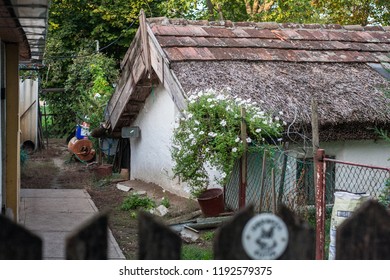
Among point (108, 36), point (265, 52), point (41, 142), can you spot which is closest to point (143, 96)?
point (265, 52)

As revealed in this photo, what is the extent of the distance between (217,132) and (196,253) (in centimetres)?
188

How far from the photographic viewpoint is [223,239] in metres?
1.65

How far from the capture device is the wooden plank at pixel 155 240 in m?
1.63

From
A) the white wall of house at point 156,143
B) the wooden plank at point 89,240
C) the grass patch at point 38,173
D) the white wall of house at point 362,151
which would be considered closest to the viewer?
the wooden plank at point 89,240

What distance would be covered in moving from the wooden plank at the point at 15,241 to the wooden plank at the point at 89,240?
91mm

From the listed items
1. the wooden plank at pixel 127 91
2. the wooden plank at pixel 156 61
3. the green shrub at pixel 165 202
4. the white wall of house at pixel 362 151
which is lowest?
the green shrub at pixel 165 202

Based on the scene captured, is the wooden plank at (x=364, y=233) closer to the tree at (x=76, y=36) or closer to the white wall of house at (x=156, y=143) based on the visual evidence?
the white wall of house at (x=156, y=143)

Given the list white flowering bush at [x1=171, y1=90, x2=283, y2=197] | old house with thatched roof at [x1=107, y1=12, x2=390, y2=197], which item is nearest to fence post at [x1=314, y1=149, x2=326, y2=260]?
white flowering bush at [x1=171, y1=90, x2=283, y2=197]

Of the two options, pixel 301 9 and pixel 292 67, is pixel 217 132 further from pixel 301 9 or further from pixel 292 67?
pixel 301 9

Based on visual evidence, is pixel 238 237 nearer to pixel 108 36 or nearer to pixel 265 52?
pixel 265 52

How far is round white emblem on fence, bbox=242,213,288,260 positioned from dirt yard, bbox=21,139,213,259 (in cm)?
489

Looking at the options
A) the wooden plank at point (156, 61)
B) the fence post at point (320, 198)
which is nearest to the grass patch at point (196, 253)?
the fence post at point (320, 198)

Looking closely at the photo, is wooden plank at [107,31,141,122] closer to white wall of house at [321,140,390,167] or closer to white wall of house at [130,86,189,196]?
white wall of house at [130,86,189,196]

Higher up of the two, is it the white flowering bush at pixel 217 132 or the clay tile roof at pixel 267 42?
the clay tile roof at pixel 267 42
